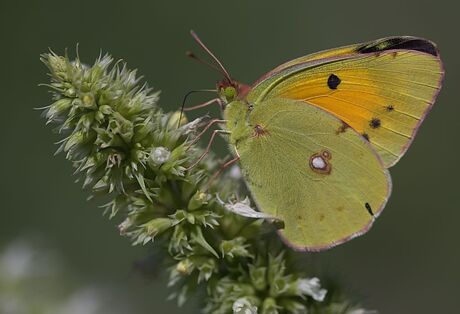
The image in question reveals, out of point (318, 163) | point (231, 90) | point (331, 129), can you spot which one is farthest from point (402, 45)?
point (231, 90)

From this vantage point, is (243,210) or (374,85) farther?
(374,85)

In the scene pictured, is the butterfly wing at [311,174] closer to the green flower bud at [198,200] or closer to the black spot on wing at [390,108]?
the black spot on wing at [390,108]

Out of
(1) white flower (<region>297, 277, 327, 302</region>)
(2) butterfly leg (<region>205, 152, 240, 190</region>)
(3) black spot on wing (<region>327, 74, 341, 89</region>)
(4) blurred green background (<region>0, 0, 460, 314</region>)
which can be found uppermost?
(3) black spot on wing (<region>327, 74, 341, 89</region>)

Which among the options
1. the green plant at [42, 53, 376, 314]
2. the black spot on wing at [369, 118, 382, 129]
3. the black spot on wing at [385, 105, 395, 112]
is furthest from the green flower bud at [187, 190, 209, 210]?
the black spot on wing at [385, 105, 395, 112]

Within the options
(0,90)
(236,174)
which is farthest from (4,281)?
(0,90)

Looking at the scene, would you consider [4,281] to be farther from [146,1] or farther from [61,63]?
[146,1]

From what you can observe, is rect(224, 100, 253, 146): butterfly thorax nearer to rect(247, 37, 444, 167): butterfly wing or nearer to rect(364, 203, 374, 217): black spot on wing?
rect(247, 37, 444, 167): butterfly wing

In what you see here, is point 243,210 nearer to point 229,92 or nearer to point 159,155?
point 159,155
